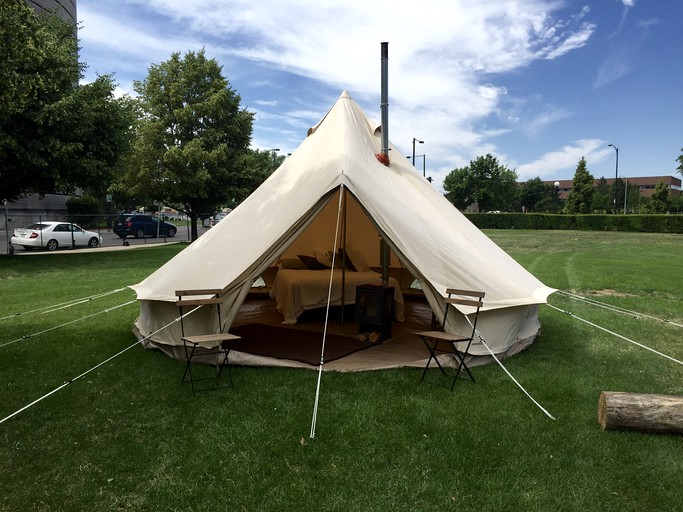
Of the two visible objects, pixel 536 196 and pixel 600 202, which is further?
pixel 536 196

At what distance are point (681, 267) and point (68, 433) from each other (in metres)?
15.9

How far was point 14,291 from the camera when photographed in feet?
32.6

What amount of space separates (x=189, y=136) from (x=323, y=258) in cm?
1576

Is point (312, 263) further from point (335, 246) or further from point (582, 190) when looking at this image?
point (582, 190)

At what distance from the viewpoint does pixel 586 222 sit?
33812mm

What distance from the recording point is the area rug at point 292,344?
5.66m

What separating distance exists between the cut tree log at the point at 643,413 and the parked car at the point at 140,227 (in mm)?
26312

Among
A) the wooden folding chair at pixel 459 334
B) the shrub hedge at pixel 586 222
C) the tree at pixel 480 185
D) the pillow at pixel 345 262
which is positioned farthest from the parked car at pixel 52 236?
the tree at pixel 480 185

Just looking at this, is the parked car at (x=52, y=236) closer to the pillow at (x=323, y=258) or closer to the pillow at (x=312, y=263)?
the pillow at (x=323, y=258)

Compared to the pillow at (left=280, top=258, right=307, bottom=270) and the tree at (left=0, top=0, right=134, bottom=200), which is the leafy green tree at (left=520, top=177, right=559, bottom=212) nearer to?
the tree at (left=0, top=0, right=134, bottom=200)

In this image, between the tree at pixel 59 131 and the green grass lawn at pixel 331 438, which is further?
the tree at pixel 59 131

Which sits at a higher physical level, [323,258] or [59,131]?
[59,131]

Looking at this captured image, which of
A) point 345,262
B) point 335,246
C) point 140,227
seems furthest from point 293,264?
point 140,227

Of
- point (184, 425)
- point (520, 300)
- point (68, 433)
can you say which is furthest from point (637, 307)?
point (68, 433)
